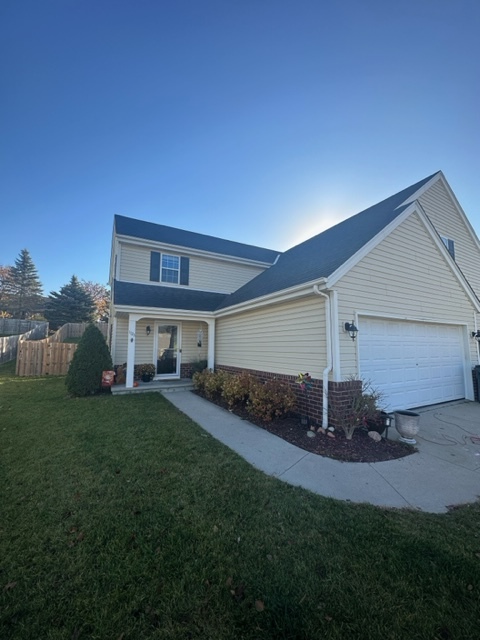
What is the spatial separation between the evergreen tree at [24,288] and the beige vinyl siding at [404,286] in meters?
43.3

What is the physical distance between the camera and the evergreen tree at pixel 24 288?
116ft

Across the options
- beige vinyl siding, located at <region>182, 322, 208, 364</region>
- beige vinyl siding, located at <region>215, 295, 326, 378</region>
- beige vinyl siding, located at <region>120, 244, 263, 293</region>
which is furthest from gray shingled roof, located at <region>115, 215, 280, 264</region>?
beige vinyl siding, located at <region>215, 295, 326, 378</region>

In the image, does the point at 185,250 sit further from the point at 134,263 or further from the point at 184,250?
the point at 134,263

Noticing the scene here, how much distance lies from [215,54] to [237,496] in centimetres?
1087

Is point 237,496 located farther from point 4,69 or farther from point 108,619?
point 4,69

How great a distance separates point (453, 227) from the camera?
11.2m

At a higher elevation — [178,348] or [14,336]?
[14,336]

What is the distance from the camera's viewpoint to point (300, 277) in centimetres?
699

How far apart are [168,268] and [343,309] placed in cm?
922

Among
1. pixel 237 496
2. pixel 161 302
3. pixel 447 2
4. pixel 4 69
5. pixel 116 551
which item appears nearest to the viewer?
pixel 116 551

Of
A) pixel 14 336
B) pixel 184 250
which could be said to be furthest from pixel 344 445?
pixel 14 336

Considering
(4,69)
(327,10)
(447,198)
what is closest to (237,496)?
(327,10)

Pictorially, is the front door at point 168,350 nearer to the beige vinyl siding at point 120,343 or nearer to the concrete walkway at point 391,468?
the beige vinyl siding at point 120,343

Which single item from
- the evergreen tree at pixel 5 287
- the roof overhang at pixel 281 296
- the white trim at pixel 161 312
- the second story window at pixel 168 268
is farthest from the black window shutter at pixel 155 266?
the evergreen tree at pixel 5 287
